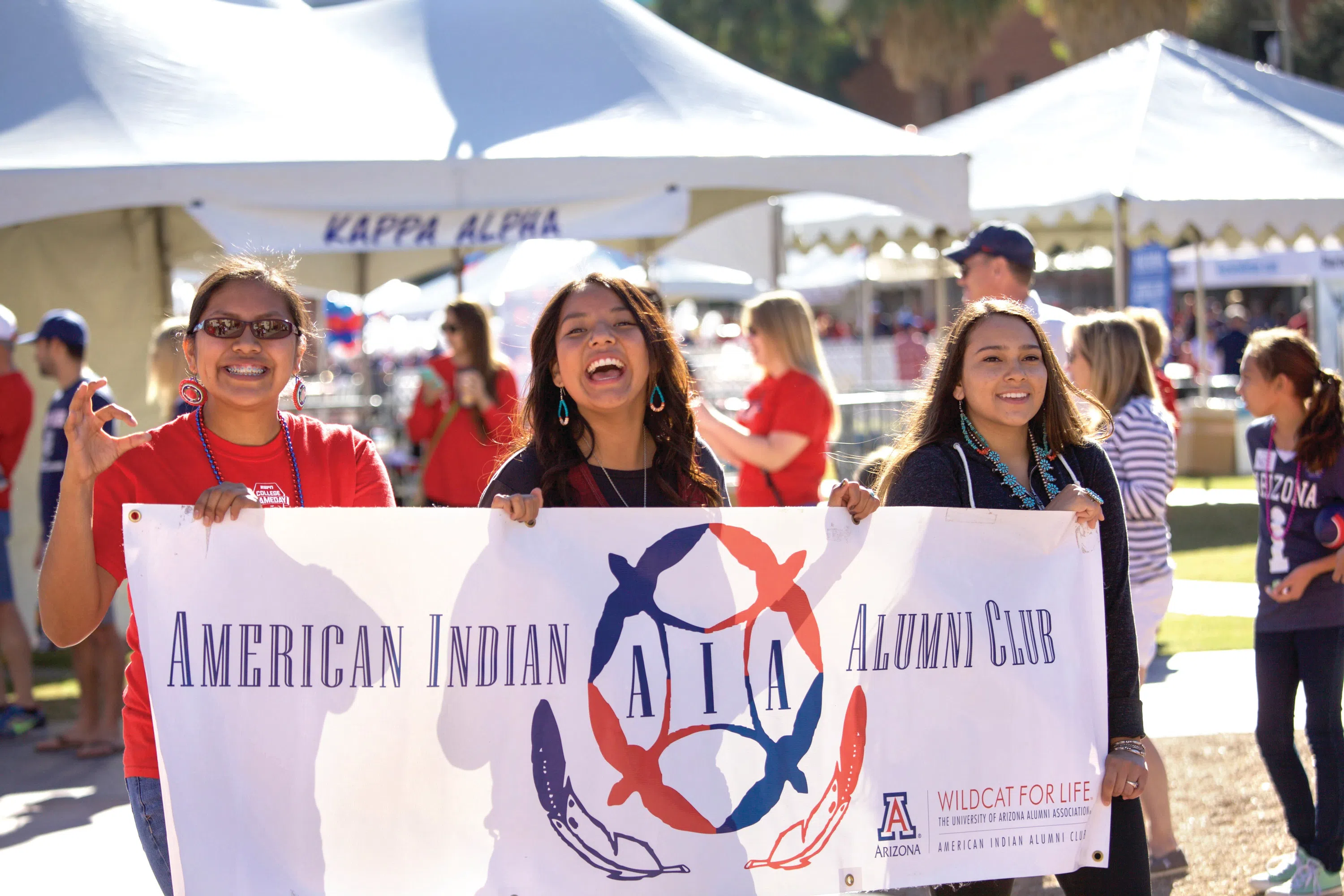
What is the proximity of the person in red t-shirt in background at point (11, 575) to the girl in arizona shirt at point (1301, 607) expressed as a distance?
230 inches

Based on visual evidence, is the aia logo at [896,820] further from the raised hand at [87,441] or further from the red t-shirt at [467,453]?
the red t-shirt at [467,453]

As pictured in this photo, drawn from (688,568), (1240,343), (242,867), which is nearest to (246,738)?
(242,867)

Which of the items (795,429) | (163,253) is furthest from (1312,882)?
(163,253)

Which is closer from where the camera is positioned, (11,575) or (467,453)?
(467,453)

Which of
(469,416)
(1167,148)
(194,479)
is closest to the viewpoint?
(194,479)

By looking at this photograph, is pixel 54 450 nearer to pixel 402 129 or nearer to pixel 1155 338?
pixel 402 129

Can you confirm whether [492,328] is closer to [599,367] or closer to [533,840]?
[599,367]

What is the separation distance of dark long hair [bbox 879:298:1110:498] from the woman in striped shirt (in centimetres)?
145

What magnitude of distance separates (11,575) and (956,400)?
18.5 feet

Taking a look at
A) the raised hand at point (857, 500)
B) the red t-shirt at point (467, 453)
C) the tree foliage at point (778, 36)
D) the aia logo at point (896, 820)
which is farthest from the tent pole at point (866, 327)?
the tree foliage at point (778, 36)

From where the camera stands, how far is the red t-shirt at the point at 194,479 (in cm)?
265

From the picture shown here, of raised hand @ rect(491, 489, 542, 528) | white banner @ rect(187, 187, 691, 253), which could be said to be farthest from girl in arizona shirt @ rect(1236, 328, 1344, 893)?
white banner @ rect(187, 187, 691, 253)

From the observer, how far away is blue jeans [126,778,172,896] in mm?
2625

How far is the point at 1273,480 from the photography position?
14.7ft
